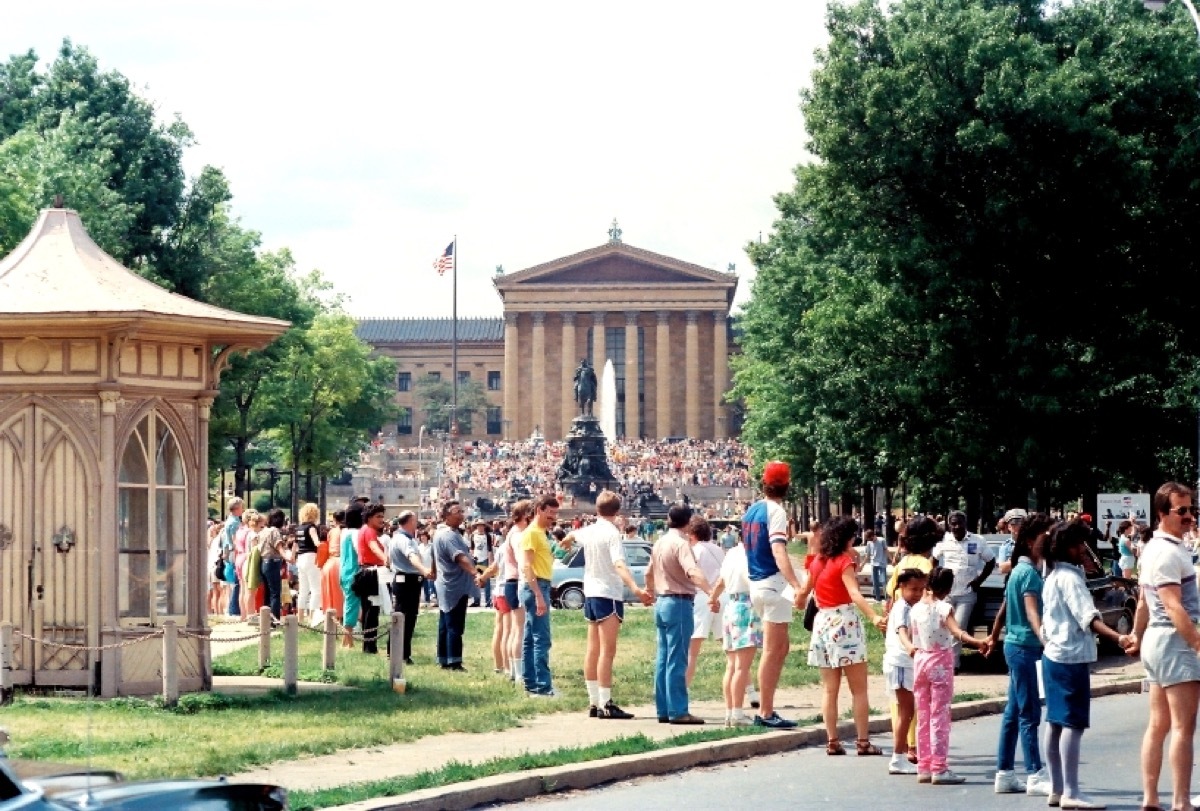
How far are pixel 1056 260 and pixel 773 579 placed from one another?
22213 millimetres

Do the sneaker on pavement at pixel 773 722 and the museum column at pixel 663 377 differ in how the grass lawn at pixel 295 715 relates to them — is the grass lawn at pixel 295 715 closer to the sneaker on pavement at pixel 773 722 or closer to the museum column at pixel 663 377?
the sneaker on pavement at pixel 773 722

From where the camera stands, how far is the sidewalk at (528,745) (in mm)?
12555

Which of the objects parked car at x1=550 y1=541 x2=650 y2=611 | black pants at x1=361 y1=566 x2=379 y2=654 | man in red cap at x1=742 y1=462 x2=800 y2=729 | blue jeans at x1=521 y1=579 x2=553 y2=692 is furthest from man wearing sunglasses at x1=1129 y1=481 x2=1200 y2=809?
parked car at x1=550 y1=541 x2=650 y2=611

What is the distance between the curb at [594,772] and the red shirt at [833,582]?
1.32 metres

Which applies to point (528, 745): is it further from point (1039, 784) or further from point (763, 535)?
point (1039, 784)

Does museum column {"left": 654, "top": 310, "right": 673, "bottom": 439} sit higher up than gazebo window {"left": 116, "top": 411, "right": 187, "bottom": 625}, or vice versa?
museum column {"left": 654, "top": 310, "right": 673, "bottom": 439}

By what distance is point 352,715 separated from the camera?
16141 mm

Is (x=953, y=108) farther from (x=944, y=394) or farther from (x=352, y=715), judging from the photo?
(x=352, y=715)

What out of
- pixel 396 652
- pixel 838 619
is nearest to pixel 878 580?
pixel 396 652

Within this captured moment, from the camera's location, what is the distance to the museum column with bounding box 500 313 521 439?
157250 mm

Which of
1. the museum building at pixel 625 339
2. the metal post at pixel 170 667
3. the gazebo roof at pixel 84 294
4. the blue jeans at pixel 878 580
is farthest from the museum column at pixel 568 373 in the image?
the metal post at pixel 170 667

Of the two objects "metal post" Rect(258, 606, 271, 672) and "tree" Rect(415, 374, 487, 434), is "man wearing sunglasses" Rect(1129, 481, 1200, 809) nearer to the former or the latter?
"metal post" Rect(258, 606, 271, 672)

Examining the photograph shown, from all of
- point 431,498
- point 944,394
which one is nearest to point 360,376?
point 431,498

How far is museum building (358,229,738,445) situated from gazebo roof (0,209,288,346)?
137 metres
